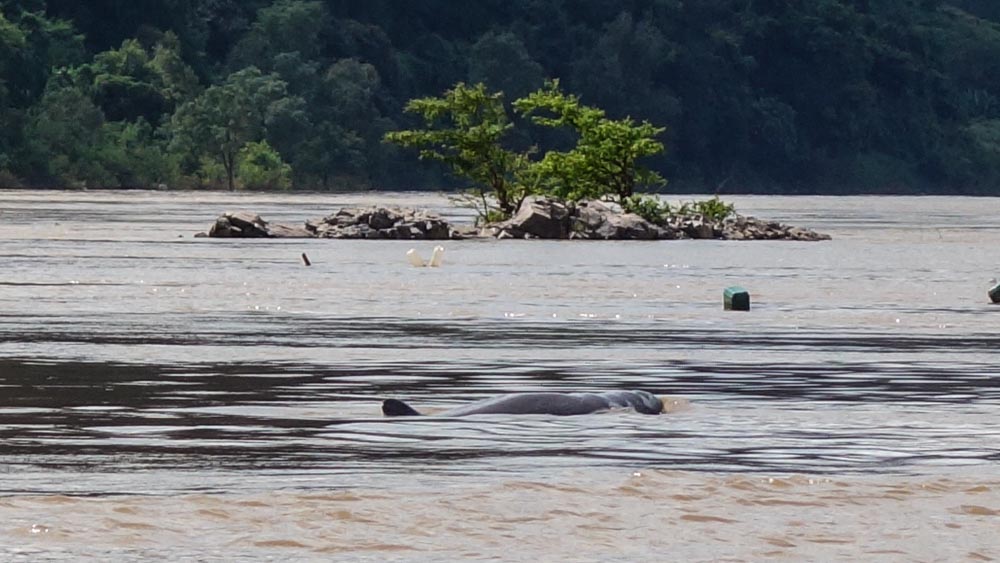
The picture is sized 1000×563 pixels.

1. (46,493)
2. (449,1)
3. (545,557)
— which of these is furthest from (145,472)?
(449,1)

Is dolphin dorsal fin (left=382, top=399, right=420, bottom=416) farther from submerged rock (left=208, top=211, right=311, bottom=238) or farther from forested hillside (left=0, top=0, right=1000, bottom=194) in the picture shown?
forested hillside (left=0, top=0, right=1000, bottom=194)

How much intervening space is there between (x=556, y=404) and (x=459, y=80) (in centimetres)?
14857

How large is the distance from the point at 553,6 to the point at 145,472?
163 m

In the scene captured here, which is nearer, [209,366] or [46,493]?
[46,493]

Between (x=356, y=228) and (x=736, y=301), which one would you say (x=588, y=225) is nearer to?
(x=356, y=228)

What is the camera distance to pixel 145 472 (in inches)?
522

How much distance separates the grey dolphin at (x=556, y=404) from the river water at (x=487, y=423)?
21cm

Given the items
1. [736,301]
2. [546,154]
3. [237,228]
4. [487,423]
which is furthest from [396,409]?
[546,154]

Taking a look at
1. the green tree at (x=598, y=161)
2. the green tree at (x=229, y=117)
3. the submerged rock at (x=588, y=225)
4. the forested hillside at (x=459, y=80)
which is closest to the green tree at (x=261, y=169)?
the forested hillside at (x=459, y=80)

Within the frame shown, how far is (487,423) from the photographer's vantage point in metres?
16.2

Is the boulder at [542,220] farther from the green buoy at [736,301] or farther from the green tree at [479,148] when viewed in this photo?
the green buoy at [736,301]

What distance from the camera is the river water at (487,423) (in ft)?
37.3

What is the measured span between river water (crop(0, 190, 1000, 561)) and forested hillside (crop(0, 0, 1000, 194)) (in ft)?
333

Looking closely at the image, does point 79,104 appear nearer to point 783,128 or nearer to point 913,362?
point 783,128
